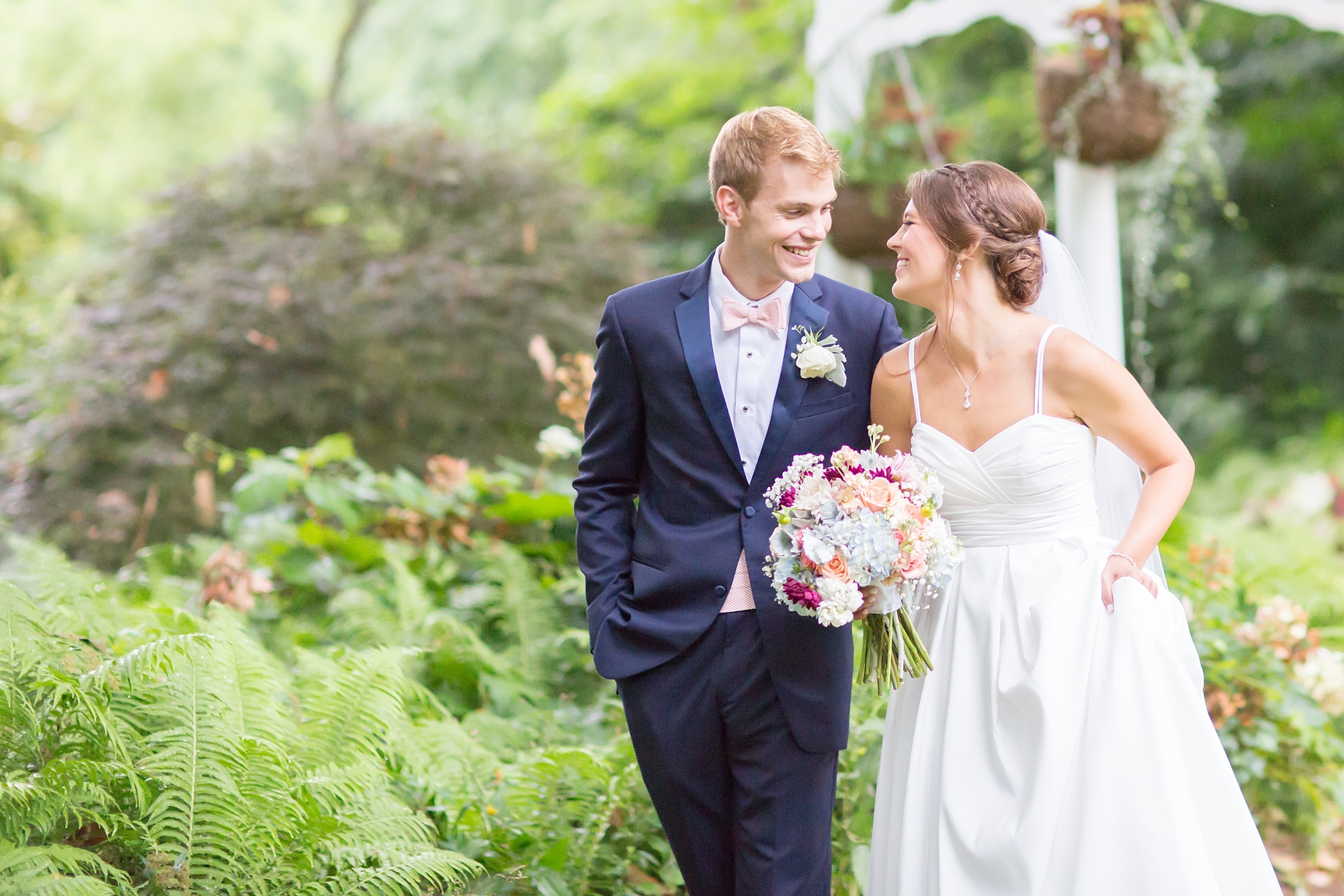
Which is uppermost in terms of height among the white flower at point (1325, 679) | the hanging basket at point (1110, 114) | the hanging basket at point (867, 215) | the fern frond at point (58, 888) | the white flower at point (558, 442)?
the hanging basket at point (1110, 114)

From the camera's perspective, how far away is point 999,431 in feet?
8.75

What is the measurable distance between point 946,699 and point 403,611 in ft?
7.99

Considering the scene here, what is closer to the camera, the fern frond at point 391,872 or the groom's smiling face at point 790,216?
the groom's smiling face at point 790,216

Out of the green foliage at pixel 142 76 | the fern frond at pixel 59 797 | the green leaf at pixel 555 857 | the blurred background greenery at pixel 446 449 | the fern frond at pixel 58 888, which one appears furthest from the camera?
the green foliage at pixel 142 76

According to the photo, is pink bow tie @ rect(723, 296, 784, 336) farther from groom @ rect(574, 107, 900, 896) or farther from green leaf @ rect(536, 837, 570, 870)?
green leaf @ rect(536, 837, 570, 870)

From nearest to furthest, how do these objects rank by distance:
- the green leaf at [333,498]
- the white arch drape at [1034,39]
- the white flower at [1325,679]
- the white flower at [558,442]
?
1. the white flower at [1325,679]
2. the white flower at [558,442]
3. the green leaf at [333,498]
4. the white arch drape at [1034,39]

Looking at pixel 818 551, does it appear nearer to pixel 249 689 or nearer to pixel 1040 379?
pixel 1040 379

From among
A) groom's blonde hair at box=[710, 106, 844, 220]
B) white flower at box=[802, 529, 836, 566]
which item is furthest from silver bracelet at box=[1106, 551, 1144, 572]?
groom's blonde hair at box=[710, 106, 844, 220]

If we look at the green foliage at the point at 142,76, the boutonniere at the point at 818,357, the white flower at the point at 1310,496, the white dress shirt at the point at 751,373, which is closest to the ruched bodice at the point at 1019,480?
the boutonniere at the point at 818,357

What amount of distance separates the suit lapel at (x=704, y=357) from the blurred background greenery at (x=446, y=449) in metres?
1.22

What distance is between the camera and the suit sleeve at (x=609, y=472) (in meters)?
2.70

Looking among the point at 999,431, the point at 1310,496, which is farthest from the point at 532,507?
the point at 1310,496

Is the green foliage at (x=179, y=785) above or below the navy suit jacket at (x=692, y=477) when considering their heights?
below

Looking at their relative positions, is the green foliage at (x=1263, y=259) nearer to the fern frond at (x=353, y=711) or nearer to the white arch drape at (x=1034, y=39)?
the white arch drape at (x=1034, y=39)
